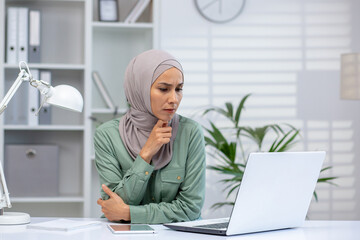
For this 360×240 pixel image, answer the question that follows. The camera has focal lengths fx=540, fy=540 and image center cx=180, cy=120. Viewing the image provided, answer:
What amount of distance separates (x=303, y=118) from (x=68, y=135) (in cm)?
159

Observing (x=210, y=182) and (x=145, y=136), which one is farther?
(x=210, y=182)

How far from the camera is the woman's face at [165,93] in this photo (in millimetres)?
1753

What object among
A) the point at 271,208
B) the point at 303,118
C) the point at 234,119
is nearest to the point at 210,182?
the point at 234,119

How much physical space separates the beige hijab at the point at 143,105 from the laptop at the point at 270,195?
1.25 ft

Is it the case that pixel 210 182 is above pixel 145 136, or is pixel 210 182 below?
below

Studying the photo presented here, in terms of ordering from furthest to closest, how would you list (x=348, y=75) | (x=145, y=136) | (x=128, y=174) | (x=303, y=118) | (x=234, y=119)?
(x=303, y=118) < (x=234, y=119) < (x=348, y=75) < (x=145, y=136) < (x=128, y=174)

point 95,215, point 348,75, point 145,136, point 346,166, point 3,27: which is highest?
point 3,27

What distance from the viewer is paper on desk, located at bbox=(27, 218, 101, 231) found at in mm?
1475

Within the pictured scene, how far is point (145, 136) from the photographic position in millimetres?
1862

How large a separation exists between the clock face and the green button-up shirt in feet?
5.98

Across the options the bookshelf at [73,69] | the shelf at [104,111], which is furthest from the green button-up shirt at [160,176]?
the bookshelf at [73,69]

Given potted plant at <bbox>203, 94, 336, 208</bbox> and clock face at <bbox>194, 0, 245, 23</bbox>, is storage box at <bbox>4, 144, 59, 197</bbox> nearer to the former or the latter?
potted plant at <bbox>203, 94, 336, 208</bbox>

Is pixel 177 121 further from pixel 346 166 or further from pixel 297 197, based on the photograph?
pixel 346 166

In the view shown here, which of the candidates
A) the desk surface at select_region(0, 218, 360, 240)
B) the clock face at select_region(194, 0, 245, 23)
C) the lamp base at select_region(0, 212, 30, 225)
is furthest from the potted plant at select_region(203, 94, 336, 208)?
the lamp base at select_region(0, 212, 30, 225)
